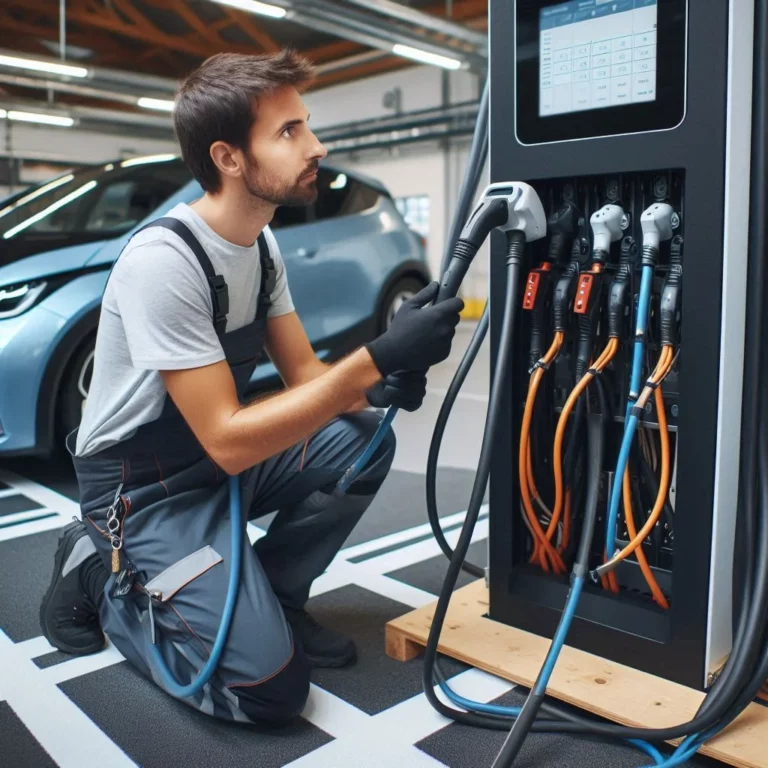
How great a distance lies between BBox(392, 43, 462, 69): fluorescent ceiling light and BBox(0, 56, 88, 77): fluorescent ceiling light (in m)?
3.29

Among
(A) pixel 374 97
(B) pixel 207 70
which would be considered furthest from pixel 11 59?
(B) pixel 207 70

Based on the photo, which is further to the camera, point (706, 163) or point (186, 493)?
point (186, 493)

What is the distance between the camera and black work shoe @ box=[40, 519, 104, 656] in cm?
153

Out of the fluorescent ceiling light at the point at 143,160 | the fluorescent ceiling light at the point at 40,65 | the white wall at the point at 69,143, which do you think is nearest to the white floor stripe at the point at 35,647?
the fluorescent ceiling light at the point at 143,160

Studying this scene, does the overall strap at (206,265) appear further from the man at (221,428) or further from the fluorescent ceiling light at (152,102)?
the fluorescent ceiling light at (152,102)

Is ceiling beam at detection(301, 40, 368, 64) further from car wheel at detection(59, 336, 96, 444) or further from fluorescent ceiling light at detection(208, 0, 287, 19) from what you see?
car wheel at detection(59, 336, 96, 444)

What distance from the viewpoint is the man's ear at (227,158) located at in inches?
54.6

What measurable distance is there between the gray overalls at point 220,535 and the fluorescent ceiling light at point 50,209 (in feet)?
4.78

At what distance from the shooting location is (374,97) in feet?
36.2

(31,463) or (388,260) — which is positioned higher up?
(388,260)

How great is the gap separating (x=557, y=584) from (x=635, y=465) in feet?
0.88

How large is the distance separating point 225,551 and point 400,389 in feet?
1.42

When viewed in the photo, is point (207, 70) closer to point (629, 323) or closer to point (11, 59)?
point (629, 323)

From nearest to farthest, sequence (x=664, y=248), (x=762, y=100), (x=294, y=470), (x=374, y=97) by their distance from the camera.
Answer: (x=762, y=100)
(x=664, y=248)
(x=294, y=470)
(x=374, y=97)
